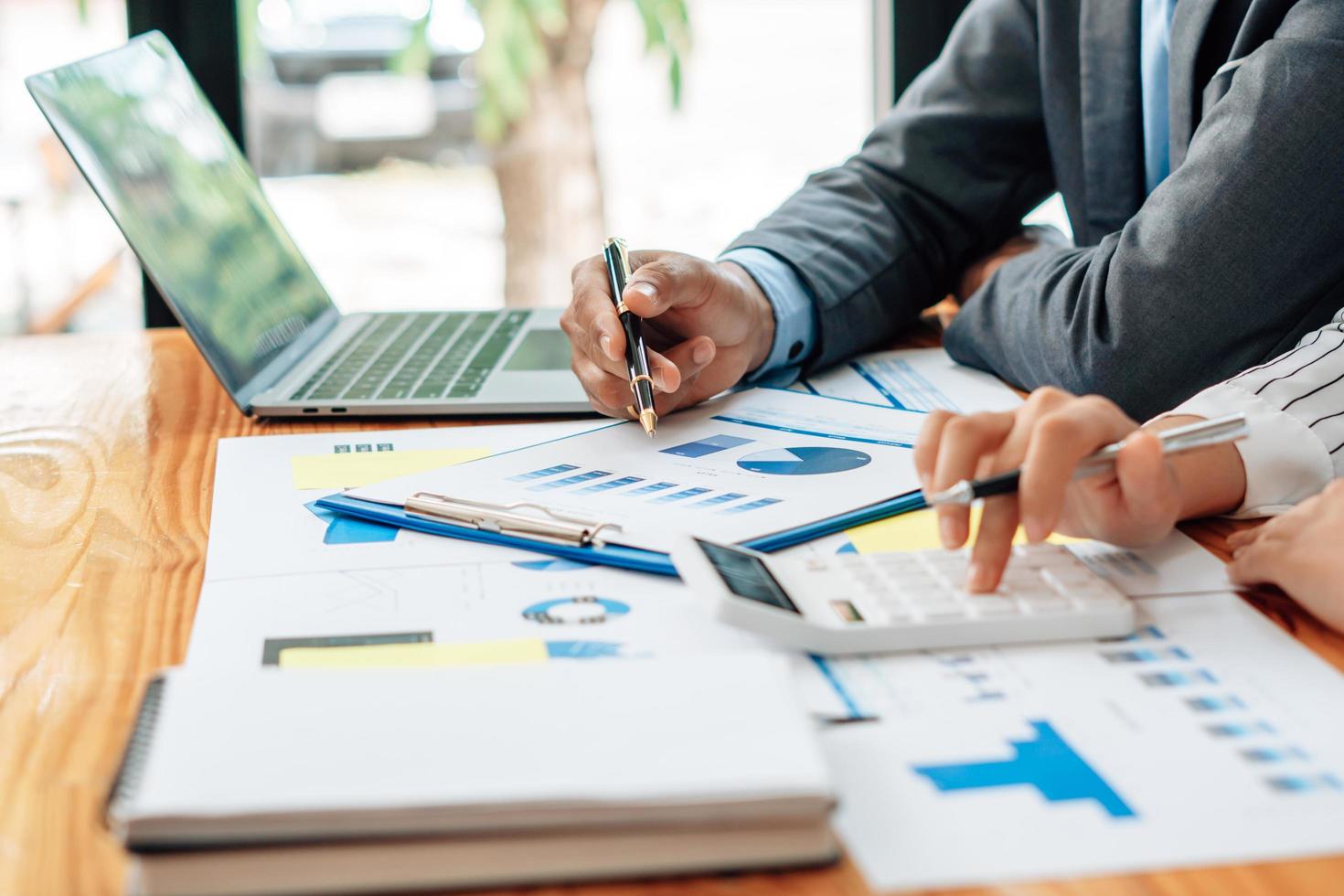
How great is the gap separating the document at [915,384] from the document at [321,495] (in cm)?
22

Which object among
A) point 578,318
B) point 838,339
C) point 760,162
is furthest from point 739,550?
point 760,162

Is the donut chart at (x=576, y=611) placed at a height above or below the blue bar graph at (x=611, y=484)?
below

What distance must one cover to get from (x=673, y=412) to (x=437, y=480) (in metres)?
0.22

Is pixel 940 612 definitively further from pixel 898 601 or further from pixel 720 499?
pixel 720 499

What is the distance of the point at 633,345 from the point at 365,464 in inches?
7.6

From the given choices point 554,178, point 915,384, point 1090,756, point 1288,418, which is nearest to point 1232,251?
point 1288,418

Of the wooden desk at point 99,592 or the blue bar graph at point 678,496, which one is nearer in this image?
the wooden desk at point 99,592

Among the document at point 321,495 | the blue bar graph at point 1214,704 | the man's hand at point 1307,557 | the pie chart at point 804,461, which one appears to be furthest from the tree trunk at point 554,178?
the blue bar graph at point 1214,704

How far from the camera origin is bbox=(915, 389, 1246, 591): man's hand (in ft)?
1.92

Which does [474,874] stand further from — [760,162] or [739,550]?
[760,162]

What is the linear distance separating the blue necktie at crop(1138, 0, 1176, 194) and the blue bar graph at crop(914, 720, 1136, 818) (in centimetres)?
68

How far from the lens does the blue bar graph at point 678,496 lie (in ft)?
2.39

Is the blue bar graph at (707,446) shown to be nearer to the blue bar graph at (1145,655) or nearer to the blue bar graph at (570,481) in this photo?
the blue bar graph at (570,481)

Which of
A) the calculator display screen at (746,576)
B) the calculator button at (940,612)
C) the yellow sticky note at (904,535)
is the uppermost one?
the calculator display screen at (746,576)
